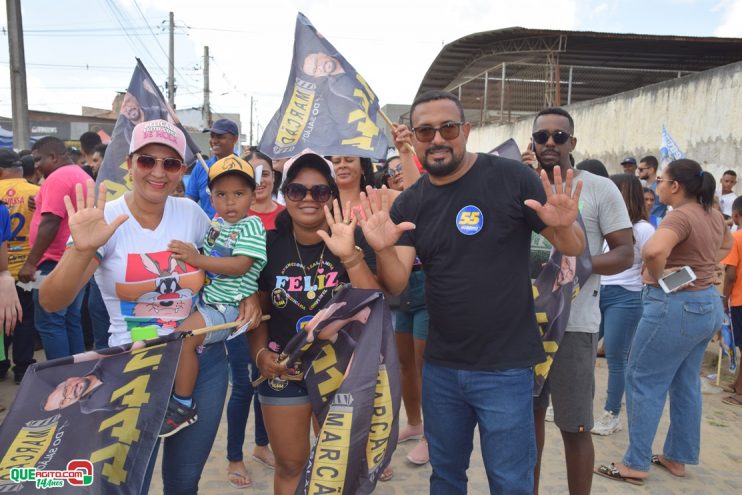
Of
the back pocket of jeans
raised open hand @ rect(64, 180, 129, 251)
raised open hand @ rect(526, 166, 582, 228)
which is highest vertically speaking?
raised open hand @ rect(526, 166, 582, 228)

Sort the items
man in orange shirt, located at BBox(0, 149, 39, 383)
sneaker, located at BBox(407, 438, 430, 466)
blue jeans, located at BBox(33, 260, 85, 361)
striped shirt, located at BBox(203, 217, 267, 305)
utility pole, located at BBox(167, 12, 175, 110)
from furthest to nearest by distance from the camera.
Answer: utility pole, located at BBox(167, 12, 175, 110) → man in orange shirt, located at BBox(0, 149, 39, 383) → blue jeans, located at BBox(33, 260, 85, 361) → sneaker, located at BBox(407, 438, 430, 466) → striped shirt, located at BBox(203, 217, 267, 305)

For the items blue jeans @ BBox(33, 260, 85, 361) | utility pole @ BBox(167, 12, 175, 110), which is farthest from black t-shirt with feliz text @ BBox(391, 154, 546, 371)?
utility pole @ BBox(167, 12, 175, 110)

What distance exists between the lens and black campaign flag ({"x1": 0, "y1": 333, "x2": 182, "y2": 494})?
217cm

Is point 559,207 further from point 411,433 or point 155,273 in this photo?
point 411,433

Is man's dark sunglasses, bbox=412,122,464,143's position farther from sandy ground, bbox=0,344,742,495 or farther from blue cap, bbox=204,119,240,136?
blue cap, bbox=204,119,240,136

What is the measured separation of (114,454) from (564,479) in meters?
3.01

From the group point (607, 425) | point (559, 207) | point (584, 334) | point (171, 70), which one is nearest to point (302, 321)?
point (559, 207)

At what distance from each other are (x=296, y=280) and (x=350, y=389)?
0.58 meters

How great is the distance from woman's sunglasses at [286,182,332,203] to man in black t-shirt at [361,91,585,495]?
0.30 m

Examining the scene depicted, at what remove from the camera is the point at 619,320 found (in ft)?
15.0

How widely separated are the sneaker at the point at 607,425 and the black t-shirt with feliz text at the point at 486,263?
269 cm

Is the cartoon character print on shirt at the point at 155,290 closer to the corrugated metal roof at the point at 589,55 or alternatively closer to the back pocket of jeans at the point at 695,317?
the back pocket of jeans at the point at 695,317

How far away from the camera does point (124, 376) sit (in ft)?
7.73

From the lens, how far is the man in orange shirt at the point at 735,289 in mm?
5555
